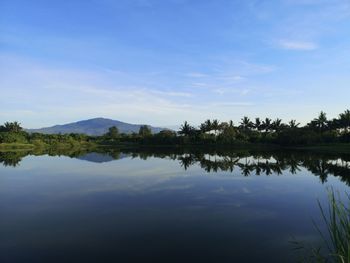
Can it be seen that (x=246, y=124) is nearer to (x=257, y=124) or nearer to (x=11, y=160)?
(x=257, y=124)

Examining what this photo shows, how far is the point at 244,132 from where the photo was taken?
3457 inches

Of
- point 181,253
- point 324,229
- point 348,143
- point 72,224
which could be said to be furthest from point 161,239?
point 348,143

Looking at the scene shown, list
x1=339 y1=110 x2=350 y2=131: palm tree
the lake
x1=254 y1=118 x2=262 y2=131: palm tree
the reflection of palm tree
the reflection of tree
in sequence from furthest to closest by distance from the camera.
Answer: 1. x1=254 y1=118 x2=262 y2=131: palm tree
2. x1=339 y1=110 x2=350 y2=131: palm tree
3. the reflection of tree
4. the reflection of palm tree
5. the lake

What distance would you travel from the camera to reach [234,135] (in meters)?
84.2

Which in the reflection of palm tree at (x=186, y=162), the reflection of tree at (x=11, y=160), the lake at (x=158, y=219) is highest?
the reflection of palm tree at (x=186, y=162)

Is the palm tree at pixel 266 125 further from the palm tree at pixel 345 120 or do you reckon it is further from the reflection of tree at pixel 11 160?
the reflection of tree at pixel 11 160

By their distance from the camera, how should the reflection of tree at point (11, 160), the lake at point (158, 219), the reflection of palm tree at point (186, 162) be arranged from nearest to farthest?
1. the lake at point (158, 219)
2. the reflection of palm tree at point (186, 162)
3. the reflection of tree at point (11, 160)

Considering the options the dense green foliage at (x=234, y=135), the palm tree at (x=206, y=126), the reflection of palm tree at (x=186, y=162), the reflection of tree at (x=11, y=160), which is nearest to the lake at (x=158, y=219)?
the reflection of palm tree at (x=186, y=162)

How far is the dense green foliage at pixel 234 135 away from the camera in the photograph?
7312cm

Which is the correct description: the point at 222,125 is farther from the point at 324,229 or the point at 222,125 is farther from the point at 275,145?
the point at 324,229

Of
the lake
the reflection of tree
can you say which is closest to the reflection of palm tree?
the lake

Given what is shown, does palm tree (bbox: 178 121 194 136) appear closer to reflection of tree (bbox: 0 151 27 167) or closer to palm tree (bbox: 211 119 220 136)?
palm tree (bbox: 211 119 220 136)

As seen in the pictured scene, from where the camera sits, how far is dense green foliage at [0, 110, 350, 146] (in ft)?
240

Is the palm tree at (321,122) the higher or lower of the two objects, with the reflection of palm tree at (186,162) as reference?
higher
